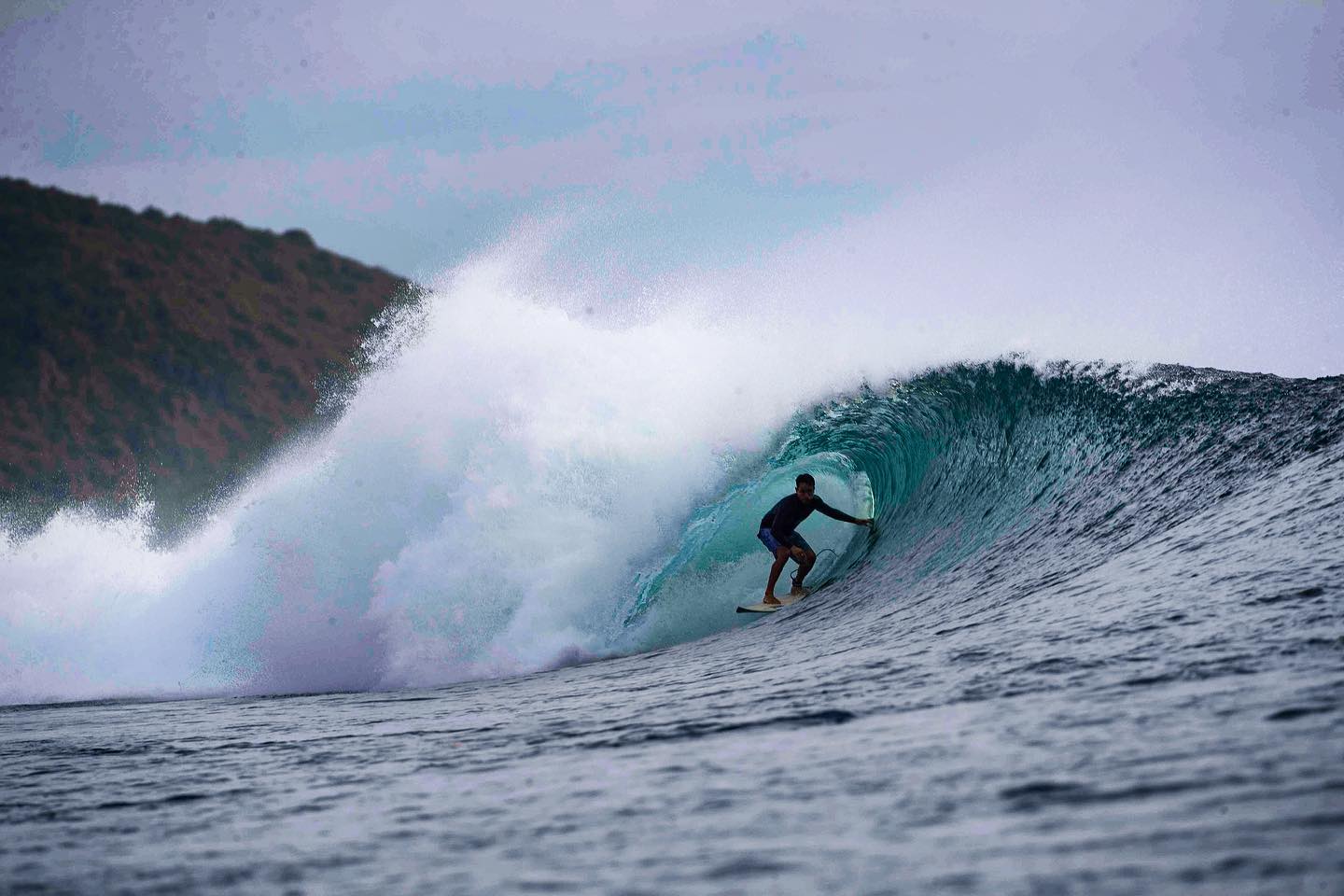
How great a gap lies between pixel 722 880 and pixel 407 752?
229 centimetres

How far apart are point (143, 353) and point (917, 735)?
229ft

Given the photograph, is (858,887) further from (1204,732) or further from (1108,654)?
(1108,654)

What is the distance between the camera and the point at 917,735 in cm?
331

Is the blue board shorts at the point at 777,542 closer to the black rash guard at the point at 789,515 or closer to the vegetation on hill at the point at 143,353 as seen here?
the black rash guard at the point at 789,515

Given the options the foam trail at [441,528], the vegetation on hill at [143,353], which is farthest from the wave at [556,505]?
the vegetation on hill at [143,353]

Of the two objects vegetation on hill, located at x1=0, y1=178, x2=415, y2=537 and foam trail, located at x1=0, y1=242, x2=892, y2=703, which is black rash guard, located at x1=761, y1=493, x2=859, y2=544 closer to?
foam trail, located at x1=0, y1=242, x2=892, y2=703

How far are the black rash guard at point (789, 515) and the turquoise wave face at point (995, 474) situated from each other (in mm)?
479

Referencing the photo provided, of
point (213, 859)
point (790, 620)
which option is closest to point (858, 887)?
point (213, 859)

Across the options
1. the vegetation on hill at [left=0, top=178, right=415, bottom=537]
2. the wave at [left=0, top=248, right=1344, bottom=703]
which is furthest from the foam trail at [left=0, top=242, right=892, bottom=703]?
the vegetation on hill at [left=0, top=178, right=415, bottom=537]

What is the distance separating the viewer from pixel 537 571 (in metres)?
10.7

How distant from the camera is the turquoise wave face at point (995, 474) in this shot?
6598 millimetres

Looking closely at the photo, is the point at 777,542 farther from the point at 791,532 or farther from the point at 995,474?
the point at 995,474

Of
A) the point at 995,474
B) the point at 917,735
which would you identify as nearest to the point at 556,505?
the point at 995,474

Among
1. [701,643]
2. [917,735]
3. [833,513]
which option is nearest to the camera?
[917,735]
